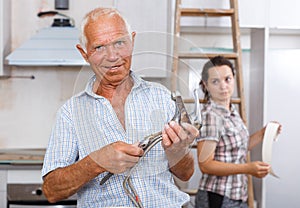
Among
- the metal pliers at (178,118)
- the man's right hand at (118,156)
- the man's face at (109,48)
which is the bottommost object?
the man's right hand at (118,156)

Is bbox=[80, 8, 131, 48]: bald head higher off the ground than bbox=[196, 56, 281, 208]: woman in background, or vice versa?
bbox=[80, 8, 131, 48]: bald head

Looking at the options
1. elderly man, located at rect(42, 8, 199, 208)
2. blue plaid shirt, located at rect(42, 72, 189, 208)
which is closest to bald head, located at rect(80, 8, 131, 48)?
elderly man, located at rect(42, 8, 199, 208)

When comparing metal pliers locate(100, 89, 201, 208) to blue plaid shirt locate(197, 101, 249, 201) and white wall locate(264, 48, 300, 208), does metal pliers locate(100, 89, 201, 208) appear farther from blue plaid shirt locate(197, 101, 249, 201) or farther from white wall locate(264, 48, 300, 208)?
white wall locate(264, 48, 300, 208)

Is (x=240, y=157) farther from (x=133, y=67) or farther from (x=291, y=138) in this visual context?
(x=133, y=67)

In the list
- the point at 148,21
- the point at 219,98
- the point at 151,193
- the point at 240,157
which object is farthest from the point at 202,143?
the point at 148,21

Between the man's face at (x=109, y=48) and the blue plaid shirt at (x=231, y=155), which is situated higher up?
the man's face at (x=109, y=48)

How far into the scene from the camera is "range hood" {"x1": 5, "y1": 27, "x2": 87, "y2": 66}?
Result: 3.07 metres

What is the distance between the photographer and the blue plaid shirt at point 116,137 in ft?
4.03

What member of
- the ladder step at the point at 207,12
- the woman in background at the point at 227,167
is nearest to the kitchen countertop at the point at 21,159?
the woman in background at the point at 227,167

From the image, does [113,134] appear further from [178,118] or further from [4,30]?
[4,30]

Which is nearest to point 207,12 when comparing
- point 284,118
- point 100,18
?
point 284,118

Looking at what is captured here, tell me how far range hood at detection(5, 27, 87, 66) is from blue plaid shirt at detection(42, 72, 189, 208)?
1626 mm

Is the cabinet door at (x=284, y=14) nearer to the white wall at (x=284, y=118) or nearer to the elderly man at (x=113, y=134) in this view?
the white wall at (x=284, y=118)

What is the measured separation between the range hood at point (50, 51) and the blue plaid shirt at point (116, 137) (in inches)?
64.0
